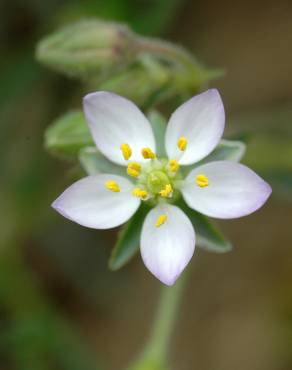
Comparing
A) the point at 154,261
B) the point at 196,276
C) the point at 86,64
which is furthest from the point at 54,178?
the point at 154,261

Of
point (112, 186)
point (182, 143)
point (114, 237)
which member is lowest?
point (114, 237)

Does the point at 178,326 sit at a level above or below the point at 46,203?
below

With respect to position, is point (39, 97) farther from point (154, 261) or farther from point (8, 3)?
point (154, 261)

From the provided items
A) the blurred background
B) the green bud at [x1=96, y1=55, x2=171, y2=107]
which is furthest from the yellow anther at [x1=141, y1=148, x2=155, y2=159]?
the blurred background

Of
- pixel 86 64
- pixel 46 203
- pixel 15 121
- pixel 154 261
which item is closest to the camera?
pixel 154 261

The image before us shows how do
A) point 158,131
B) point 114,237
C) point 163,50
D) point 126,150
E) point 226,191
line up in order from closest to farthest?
point 226,191 → point 126,150 → point 158,131 → point 163,50 → point 114,237

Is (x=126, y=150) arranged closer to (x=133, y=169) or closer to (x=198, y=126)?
(x=133, y=169)

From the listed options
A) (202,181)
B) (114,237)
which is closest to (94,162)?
(202,181)
